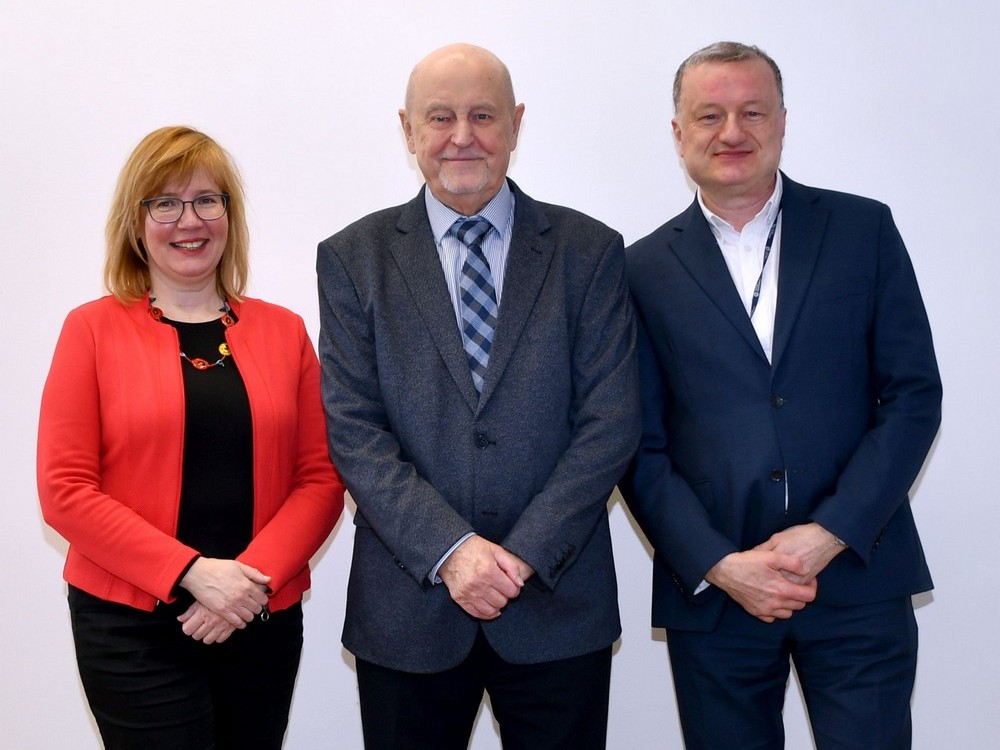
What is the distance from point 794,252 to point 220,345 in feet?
4.29

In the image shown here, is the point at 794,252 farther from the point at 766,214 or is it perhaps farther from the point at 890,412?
the point at 890,412

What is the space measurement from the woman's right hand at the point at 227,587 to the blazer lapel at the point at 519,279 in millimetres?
620

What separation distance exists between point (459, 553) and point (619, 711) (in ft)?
5.04

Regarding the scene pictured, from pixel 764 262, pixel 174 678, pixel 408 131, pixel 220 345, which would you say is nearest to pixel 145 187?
pixel 220 345

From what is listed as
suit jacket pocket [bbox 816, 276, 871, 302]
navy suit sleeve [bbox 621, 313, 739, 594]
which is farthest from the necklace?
suit jacket pocket [bbox 816, 276, 871, 302]

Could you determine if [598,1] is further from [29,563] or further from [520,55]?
[29,563]

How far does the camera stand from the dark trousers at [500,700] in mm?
2238

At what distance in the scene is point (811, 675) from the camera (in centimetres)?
238

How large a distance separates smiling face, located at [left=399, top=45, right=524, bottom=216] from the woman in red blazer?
0.51m

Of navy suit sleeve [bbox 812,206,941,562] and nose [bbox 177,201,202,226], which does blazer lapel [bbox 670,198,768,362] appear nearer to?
navy suit sleeve [bbox 812,206,941,562]

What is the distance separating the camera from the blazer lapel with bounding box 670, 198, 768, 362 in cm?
236

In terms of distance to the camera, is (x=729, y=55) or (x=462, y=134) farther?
(x=729, y=55)

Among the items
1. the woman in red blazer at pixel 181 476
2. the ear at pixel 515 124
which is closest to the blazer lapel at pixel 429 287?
the ear at pixel 515 124

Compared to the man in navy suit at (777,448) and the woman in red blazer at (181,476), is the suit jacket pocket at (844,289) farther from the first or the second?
the woman in red blazer at (181,476)
